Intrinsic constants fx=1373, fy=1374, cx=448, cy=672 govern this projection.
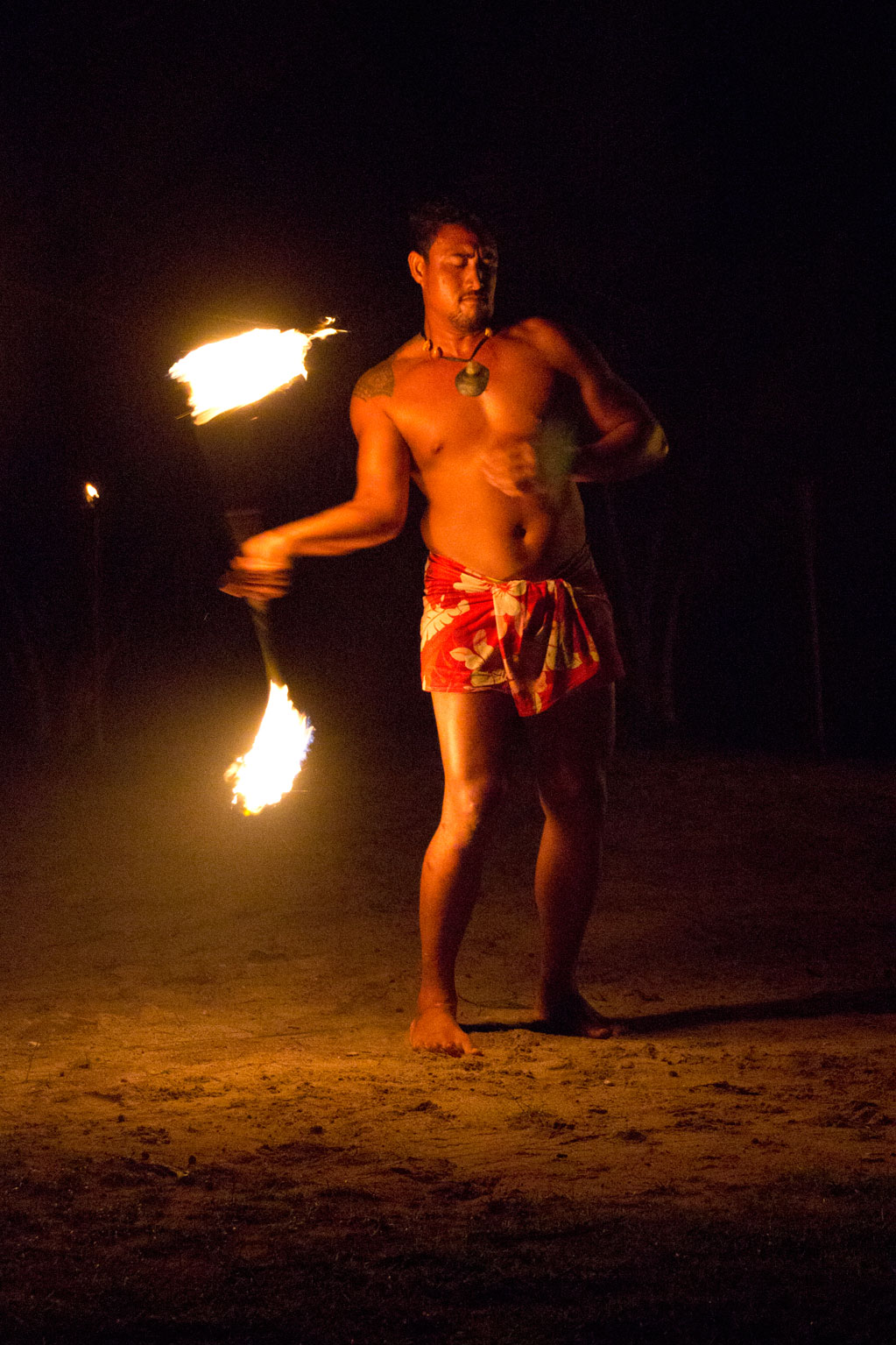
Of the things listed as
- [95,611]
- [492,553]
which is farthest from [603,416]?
[95,611]

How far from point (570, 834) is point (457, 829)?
1.10 feet

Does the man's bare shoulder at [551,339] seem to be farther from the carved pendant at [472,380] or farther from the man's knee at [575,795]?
the man's knee at [575,795]

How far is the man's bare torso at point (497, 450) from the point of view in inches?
150

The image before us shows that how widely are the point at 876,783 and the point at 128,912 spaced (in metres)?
4.72

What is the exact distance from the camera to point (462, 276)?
3.89m

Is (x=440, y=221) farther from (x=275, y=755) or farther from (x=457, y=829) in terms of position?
(x=457, y=829)

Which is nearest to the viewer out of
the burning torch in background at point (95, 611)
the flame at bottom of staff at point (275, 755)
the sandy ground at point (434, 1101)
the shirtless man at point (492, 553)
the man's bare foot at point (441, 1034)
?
the sandy ground at point (434, 1101)

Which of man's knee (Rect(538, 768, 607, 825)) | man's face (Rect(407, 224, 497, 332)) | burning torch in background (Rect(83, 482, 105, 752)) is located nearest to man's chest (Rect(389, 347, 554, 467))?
man's face (Rect(407, 224, 497, 332))

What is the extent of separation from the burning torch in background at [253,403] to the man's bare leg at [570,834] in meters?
0.71

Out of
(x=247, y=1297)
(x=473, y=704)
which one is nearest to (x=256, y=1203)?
(x=247, y=1297)

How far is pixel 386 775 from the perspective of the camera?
31.0 ft

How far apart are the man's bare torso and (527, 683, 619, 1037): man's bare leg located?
421 millimetres

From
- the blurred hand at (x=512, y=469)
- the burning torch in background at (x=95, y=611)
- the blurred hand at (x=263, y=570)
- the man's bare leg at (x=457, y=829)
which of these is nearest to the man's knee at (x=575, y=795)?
the man's bare leg at (x=457, y=829)

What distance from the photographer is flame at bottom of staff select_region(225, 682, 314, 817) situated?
391cm
